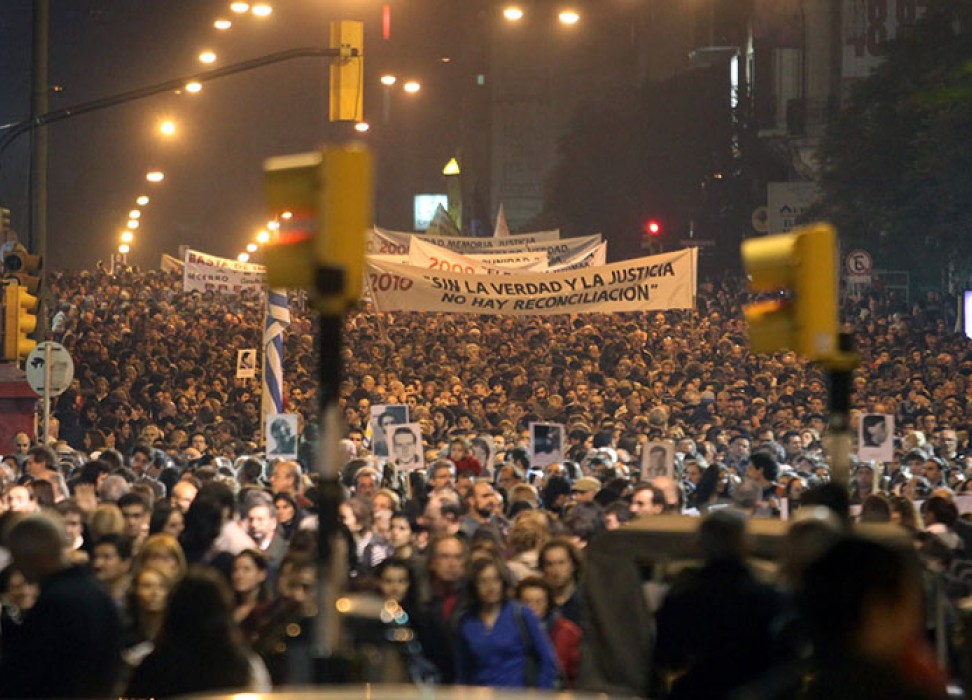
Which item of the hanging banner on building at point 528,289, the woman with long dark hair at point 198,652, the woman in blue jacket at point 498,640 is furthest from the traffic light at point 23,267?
the woman with long dark hair at point 198,652

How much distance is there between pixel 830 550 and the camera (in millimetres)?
4438

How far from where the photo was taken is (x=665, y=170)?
89500 millimetres

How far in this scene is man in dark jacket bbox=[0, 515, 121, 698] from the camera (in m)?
7.85

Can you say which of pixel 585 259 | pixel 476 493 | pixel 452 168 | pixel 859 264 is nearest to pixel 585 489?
pixel 476 493

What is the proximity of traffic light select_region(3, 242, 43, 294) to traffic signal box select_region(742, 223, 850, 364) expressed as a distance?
1478 cm

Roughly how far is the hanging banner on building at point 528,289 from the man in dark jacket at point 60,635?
1915cm

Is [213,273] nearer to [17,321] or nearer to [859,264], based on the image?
[859,264]

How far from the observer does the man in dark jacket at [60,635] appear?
7.85 meters

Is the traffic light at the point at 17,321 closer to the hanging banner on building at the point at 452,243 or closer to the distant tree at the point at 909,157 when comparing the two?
the hanging banner on building at the point at 452,243

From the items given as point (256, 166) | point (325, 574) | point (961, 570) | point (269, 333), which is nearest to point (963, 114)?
point (269, 333)

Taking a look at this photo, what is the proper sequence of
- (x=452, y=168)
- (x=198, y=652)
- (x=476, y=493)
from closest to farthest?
(x=198, y=652) → (x=476, y=493) → (x=452, y=168)

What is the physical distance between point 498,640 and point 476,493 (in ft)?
19.9

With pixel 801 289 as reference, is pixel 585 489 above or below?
below

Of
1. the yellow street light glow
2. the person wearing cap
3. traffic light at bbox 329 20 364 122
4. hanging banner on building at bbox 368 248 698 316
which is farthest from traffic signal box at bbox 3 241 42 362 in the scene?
the yellow street light glow
